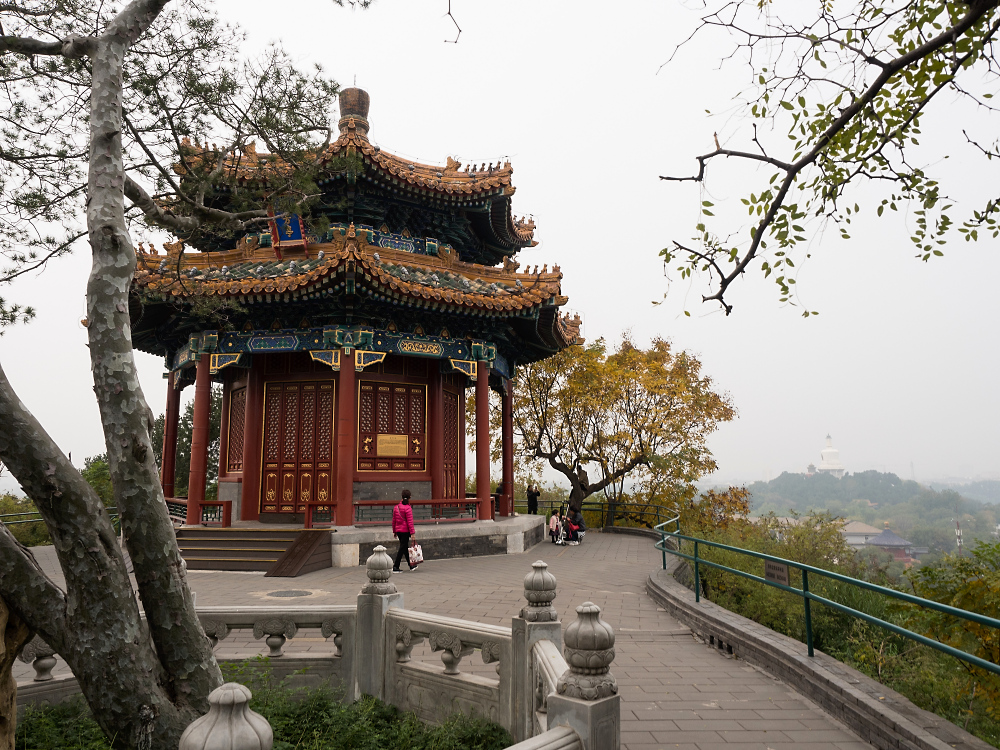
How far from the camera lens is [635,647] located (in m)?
7.12

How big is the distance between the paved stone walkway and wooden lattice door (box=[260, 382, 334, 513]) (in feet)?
9.67

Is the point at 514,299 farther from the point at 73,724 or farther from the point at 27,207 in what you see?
the point at 73,724

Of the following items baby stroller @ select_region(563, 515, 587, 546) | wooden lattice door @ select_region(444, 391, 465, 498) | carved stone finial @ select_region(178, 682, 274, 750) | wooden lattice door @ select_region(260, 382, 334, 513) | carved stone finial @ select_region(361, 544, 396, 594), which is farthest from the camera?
baby stroller @ select_region(563, 515, 587, 546)

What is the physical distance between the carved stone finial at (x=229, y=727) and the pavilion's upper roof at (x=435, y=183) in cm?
1150

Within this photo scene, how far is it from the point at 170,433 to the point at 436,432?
286 inches

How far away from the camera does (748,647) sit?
6512 millimetres

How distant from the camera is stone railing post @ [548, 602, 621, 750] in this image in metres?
3.07

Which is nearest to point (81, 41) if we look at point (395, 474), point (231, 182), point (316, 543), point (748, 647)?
point (231, 182)

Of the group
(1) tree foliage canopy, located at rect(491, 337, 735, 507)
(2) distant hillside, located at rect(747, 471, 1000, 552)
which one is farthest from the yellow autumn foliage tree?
(2) distant hillside, located at rect(747, 471, 1000, 552)

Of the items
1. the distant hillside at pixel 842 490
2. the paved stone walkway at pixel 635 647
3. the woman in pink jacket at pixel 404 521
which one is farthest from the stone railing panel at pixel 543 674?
the distant hillside at pixel 842 490

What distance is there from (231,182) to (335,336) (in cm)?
548

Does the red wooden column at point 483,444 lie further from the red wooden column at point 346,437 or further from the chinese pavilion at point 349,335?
the red wooden column at point 346,437

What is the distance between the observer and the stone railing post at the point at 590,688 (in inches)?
121

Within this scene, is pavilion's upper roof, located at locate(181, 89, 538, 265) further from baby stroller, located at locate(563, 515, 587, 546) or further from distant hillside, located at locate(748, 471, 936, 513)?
distant hillside, located at locate(748, 471, 936, 513)
